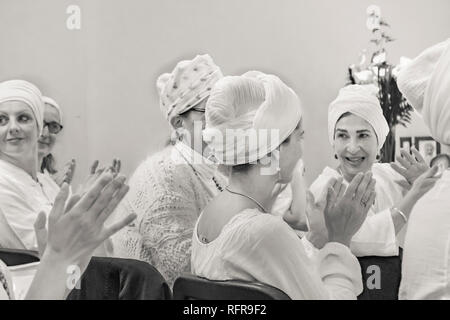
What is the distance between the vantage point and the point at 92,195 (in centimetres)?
93

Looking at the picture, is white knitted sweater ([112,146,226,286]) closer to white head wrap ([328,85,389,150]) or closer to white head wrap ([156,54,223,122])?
white head wrap ([156,54,223,122])

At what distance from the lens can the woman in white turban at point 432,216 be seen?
1.04m

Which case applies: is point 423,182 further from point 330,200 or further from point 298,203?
point 298,203

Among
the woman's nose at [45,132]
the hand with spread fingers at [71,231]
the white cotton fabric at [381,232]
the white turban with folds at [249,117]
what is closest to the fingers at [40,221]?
the hand with spread fingers at [71,231]

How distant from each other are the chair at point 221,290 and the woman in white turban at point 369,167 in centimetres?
54

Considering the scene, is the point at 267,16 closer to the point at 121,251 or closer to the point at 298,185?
the point at 298,185

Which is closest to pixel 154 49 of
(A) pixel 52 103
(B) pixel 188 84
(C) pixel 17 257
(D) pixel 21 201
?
(B) pixel 188 84

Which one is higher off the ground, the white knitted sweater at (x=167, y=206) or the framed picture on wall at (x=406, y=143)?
the framed picture on wall at (x=406, y=143)

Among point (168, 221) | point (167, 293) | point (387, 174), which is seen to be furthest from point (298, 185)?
point (167, 293)

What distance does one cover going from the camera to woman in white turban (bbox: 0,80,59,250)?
1700mm

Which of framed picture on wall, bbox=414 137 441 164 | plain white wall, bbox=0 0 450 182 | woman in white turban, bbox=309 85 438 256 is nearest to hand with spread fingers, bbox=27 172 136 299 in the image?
woman in white turban, bbox=309 85 438 256

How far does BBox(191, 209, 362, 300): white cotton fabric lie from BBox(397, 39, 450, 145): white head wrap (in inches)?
11.2

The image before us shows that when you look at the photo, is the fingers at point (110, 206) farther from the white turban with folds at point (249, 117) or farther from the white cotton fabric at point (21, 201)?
the white cotton fabric at point (21, 201)

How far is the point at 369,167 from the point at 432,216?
47cm
